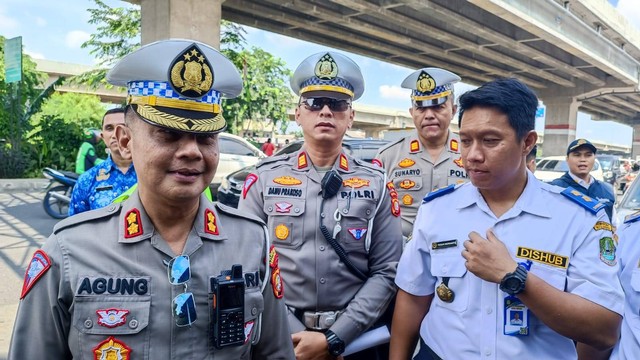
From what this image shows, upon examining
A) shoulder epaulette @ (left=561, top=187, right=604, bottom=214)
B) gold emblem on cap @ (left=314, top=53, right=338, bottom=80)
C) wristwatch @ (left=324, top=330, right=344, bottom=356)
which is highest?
gold emblem on cap @ (left=314, top=53, right=338, bottom=80)

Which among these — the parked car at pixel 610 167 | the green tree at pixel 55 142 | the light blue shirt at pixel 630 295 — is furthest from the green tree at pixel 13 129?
the parked car at pixel 610 167

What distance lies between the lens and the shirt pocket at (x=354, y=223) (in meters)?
1.97

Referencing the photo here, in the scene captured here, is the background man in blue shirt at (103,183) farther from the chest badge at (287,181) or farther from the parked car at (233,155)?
the parked car at (233,155)

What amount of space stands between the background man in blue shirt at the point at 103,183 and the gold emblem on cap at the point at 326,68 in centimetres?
140

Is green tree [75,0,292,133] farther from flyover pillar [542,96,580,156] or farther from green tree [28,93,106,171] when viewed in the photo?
flyover pillar [542,96,580,156]

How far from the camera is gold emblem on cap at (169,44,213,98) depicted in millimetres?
1194

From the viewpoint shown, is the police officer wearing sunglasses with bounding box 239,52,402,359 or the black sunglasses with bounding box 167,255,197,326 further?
the police officer wearing sunglasses with bounding box 239,52,402,359

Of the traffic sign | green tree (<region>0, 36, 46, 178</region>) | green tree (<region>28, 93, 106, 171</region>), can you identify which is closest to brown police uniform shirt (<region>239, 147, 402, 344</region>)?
the traffic sign

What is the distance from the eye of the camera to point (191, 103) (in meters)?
1.20

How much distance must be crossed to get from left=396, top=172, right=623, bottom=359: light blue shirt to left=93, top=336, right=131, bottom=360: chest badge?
3.42ft

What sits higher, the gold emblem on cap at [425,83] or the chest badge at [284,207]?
the gold emblem on cap at [425,83]

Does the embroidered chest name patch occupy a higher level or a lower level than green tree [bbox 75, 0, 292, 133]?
lower

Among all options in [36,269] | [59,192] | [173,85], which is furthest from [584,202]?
[59,192]

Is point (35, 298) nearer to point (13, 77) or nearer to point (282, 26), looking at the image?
point (13, 77)
